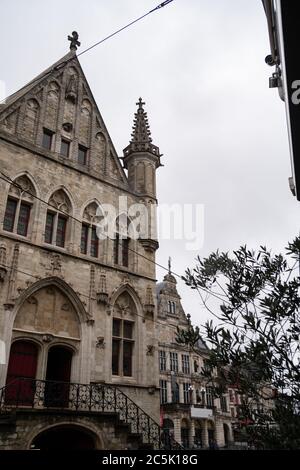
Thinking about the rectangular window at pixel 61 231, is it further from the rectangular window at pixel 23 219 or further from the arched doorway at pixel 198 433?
the arched doorway at pixel 198 433

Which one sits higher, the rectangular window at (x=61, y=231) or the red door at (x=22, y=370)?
the rectangular window at (x=61, y=231)

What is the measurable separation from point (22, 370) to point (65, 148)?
9.39m

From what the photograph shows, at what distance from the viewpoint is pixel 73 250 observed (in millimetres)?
14586

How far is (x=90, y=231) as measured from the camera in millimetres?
15641

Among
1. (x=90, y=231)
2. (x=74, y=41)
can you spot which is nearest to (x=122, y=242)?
(x=90, y=231)

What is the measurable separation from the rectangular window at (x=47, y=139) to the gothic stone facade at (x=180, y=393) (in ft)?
85.2

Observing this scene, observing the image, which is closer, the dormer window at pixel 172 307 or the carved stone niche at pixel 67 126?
the carved stone niche at pixel 67 126

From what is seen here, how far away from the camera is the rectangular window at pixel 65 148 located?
54.1 feet

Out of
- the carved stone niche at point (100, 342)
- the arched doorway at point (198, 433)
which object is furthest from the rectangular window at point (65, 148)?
the arched doorway at point (198, 433)

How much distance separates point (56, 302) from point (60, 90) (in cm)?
1000

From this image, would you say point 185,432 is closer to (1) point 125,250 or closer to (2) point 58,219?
(1) point 125,250

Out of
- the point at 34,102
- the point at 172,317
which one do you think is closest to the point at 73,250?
the point at 34,102

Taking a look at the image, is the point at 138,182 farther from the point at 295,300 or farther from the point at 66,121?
the point at 295,300

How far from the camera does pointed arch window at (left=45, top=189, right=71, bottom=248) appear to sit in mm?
14541
